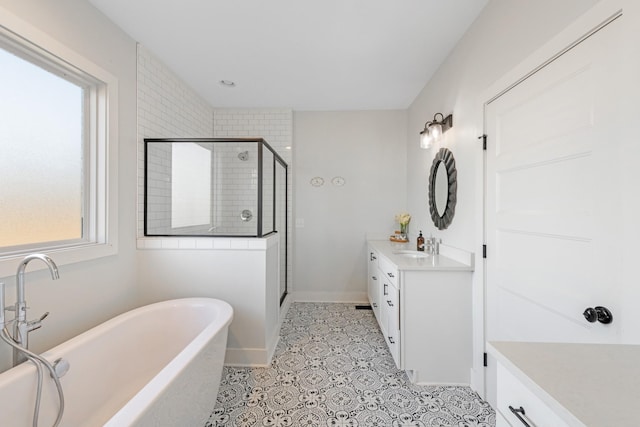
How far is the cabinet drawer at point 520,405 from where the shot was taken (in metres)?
0.65

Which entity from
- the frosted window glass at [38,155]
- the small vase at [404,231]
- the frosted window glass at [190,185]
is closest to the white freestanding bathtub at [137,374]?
the frosted window glass at [38,155]

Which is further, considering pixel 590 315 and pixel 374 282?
pixel 374 282

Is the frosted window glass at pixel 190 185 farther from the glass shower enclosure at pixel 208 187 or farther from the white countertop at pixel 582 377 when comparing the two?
the white countertop at pixel 582 377

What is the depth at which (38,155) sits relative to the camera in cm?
172

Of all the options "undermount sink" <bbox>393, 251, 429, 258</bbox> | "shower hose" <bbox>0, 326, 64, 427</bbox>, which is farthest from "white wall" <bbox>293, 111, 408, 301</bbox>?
"shower hose" <bbox>0, 326, 64, 427</bbox>

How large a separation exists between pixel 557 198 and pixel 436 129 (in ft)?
5.09

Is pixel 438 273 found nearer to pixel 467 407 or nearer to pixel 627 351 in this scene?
pixel 467 407

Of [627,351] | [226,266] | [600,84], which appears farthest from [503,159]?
[226,266]

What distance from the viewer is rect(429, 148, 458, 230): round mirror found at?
8.25 feet

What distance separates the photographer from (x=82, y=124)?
6.61ft

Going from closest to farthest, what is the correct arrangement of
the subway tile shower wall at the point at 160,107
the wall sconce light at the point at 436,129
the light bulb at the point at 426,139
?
Answer: the subway tile shower wall at the point at 160,107
the wall sconce light at the point at 436,129
the light bulb at the point at 426,139

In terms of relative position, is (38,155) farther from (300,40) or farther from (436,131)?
(436,131)

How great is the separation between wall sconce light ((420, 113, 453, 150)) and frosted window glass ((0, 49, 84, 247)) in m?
2.82

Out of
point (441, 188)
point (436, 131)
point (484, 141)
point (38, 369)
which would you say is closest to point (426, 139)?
point (436, 131)
